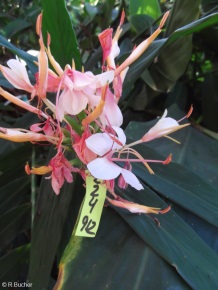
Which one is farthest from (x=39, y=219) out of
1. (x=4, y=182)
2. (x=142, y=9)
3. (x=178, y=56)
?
(x=142, y=9)

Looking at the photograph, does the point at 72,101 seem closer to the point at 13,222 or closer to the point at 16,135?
the point at 16,135

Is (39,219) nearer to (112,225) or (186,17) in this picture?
(112,225)

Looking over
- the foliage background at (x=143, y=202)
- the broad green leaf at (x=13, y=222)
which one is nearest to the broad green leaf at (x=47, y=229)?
the foliage background at (x=143, y=202)

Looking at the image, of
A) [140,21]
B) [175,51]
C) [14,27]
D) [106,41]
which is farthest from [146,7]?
[106,41]

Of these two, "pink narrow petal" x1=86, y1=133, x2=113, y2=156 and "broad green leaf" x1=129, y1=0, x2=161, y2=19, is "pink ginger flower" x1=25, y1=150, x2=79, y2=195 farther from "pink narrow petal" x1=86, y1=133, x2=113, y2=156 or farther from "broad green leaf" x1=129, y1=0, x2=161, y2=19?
"broad green leaf" x1=129, y1=0, x2=161, y2=19

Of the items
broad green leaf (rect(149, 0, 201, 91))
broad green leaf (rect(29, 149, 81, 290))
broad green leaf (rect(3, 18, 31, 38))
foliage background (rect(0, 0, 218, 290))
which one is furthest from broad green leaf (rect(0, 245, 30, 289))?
broad green leaf (rect(3, 18, 31, 38))
